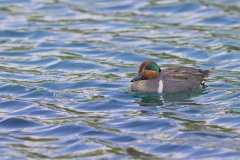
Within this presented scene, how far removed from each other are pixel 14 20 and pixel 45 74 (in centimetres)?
442

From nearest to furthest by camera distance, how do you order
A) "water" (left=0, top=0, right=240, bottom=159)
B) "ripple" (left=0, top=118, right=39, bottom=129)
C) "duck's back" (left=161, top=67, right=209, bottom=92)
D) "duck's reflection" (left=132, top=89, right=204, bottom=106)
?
"water" (left=0, top=0, right=240, bottom=159) → "ripple" (left=0, top=118, right=39, bottom=129) → "duck's reflection" (left=132, top=89, right=204, bottom=106) → "duck's back" (left=161, top=67, right=209, bottom=92)

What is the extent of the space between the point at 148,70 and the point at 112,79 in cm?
100

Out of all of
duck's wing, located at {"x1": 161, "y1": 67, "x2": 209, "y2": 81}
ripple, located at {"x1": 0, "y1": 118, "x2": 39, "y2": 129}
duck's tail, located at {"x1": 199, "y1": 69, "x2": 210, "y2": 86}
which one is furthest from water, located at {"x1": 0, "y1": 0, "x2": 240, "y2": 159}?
duck's wing, located at {"x1": 161, "y1": 67, "x2": 209, "y2": 81}

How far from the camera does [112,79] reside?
598 inches

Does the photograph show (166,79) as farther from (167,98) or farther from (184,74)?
(167,98)

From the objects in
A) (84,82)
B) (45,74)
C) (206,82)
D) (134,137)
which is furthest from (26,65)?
(134,137)

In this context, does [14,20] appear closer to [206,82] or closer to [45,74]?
[45,74]

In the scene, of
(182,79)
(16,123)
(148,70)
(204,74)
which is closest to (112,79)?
(148,70)

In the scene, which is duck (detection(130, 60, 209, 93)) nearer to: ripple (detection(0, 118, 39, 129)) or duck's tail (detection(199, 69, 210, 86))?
duck's tail (detection(199, 69, 210, 86))

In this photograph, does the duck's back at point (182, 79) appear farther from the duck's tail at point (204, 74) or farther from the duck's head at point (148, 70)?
the duck's head at point (148, 70)

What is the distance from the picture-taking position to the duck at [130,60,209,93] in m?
14.3

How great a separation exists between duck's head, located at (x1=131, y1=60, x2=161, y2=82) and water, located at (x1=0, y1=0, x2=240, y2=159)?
0.32m

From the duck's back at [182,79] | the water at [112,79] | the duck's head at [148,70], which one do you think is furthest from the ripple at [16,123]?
the duck's back at [182,79]

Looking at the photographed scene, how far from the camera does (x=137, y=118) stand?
1256cm
